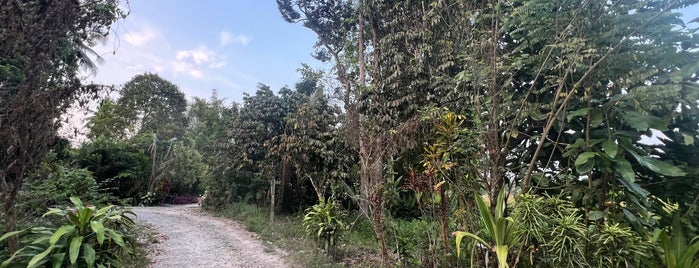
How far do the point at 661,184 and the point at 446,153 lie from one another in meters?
2.02

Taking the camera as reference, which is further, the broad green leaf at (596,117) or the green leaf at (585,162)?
the broad green leaf at (596,117)

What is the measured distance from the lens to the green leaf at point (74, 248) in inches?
114

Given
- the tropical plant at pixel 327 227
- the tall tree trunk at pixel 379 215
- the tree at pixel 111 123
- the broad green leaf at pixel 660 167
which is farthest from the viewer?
the tree at pixel 111 123

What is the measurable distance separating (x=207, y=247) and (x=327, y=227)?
2.20m

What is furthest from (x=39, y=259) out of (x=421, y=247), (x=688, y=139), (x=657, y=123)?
(x=688, y=139)

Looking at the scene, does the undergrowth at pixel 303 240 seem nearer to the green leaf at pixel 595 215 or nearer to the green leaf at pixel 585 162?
the green leaf at pixel 595 215

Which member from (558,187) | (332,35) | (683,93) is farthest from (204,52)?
(683,93)

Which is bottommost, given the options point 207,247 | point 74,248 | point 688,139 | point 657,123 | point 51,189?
point 207,247

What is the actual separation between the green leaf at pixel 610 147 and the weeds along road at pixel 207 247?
3997 mm

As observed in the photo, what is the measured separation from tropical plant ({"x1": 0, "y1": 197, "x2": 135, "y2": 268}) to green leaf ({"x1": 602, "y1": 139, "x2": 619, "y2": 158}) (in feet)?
14.3

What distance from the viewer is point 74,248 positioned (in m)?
2.95

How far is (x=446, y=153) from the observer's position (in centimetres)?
338

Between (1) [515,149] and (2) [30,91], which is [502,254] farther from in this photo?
(2) [30,91]

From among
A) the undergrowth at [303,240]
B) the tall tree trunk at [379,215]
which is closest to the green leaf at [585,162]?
the tall tree trunk at [379,215]
